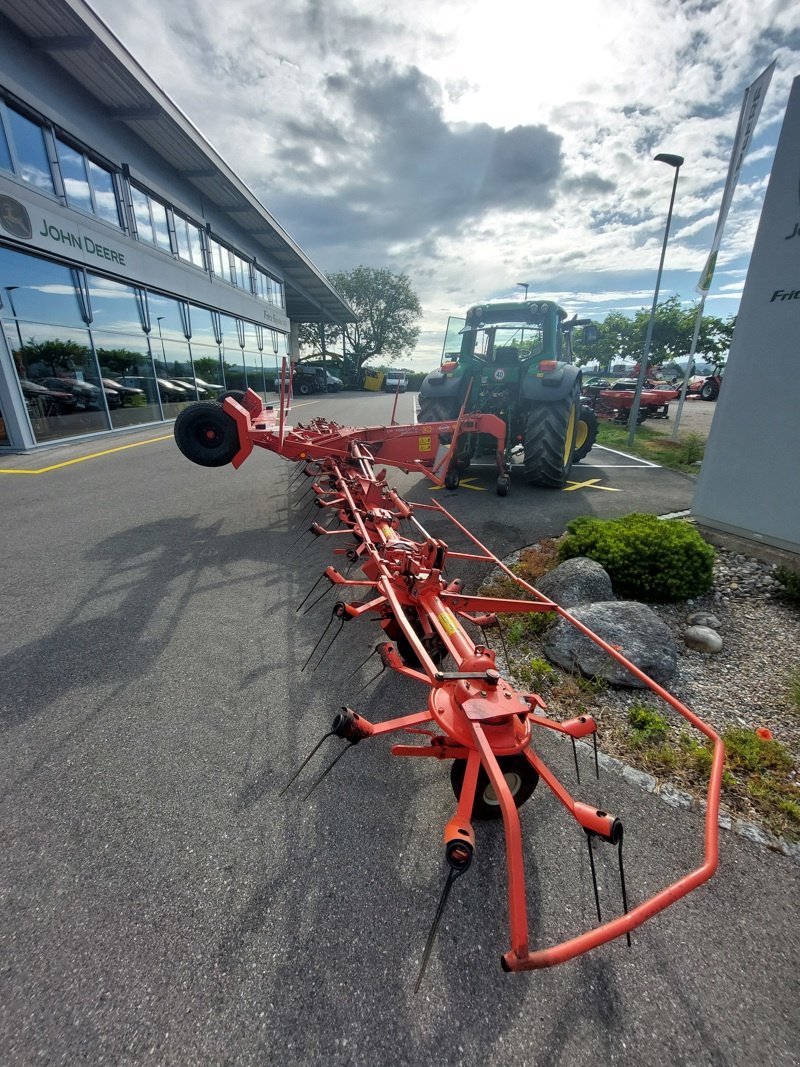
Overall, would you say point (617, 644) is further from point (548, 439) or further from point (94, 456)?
point (94, 456)

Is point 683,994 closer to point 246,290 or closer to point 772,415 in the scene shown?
point 772,415

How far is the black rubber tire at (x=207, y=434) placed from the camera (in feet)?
16.1

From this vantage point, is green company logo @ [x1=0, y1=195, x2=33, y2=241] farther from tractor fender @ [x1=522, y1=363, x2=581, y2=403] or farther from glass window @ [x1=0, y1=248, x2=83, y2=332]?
tractor fender @ [x1=522, y1=363, x2=581, y2=403]

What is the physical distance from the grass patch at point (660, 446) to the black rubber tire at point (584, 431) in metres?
1.75

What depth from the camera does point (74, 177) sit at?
1013 centimetres

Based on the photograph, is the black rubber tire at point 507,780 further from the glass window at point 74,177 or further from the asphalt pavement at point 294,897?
the glass window at point 74,177

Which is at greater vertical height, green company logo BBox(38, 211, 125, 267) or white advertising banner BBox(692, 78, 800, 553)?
green company logo BBox(38, 211, 125, 267)

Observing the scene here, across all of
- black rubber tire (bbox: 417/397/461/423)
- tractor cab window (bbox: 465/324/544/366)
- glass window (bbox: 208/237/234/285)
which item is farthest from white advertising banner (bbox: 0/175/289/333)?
tractor cab window (bbox: 465/324/544/366)

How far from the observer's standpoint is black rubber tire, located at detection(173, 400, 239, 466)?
4918mm

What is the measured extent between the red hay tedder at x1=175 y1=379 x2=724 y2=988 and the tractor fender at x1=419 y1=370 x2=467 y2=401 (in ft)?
9.12

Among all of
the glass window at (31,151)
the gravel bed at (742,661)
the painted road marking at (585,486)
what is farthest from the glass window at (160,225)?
the gravel bed at (742,661)

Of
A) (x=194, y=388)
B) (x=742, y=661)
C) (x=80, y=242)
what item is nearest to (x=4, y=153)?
(x=80, y=242)

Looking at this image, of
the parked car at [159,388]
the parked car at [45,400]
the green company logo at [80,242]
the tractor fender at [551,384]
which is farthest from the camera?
the parked car at [159,388]

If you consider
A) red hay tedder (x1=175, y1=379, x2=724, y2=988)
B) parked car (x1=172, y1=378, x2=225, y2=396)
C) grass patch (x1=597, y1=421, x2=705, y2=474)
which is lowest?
grass patch (x1=597, y1=421, x2=705, y2=474)
